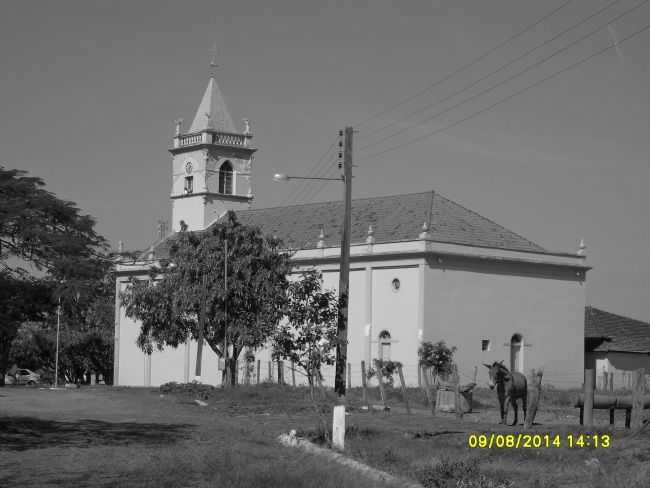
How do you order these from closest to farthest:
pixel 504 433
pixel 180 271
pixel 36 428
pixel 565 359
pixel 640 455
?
pixel 640 455, pixel 504 433, pixel 36 428, pixel 180 271, pixel 565 359

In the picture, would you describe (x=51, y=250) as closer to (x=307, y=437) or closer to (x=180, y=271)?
→ (x=307, y=437)

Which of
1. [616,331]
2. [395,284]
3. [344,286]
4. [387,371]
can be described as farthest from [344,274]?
[616,331]

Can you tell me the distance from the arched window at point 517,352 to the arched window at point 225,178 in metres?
22.6

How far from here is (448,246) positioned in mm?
57625

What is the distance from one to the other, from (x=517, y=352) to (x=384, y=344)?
268 inches

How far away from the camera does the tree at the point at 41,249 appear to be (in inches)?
702

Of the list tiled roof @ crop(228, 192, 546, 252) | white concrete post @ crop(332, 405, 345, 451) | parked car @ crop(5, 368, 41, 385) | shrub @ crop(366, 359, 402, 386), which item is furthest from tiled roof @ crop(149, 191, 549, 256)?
white concrete post @ crop(332, 405, 345, 451)

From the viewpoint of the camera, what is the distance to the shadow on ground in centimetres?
2052

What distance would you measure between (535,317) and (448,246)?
21.2ft

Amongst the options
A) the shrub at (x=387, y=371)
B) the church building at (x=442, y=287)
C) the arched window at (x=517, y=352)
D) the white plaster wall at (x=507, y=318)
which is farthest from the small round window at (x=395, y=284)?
Answer: the arched window at (x=517, y=352)

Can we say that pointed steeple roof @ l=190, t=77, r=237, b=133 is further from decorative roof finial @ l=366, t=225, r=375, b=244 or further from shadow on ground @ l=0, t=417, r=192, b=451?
shadow on ground @ l=0, t=417, r=192, b=451

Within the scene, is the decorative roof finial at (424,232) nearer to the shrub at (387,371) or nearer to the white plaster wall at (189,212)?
the shrub at (387,371)

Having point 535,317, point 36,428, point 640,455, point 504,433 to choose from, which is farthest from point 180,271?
point 640,455

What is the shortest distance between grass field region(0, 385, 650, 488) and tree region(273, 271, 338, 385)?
1.52m
